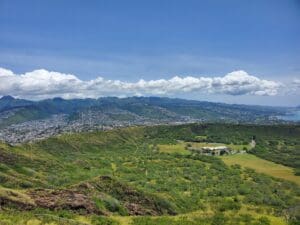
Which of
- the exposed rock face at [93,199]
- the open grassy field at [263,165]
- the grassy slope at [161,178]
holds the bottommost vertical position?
the open grassy field at [263,165]

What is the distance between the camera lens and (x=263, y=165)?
146125 mm

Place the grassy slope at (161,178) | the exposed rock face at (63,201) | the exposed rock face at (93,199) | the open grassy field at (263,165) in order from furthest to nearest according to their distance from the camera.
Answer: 1. the open grassy field at (263,165)
2. the grassy slope at (161,178)
3. the exposed rock face at (63,201)
4. the exposed rock face at (93,199)

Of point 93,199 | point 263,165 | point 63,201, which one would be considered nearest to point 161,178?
point 263,165

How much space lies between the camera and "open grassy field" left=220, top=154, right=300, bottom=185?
12495 centimetres

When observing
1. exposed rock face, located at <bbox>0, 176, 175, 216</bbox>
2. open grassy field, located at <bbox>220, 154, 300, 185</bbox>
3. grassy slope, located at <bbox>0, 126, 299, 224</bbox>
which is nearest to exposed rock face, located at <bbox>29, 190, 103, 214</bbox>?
exposed rock face, located at <bbox>0, 176, 175, 216</bbox>

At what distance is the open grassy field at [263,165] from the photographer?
124950 millimetres

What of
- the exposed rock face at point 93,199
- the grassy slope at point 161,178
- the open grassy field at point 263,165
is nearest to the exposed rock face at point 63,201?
the exposed rock face at point 93,199

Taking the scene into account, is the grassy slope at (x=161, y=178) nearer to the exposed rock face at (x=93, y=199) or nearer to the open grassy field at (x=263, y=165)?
the exposed rock face at (x=93, y=199)

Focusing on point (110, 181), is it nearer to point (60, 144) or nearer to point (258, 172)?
point (258, 172)

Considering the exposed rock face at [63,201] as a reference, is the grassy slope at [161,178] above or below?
below

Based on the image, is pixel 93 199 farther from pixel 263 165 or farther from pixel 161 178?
pixel 263 165

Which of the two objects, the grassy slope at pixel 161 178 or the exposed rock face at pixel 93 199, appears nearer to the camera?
the exposed rock face at pixel 93 199

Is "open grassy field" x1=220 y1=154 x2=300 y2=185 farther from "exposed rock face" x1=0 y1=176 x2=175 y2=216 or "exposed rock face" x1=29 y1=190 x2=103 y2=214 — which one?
"exposed rock face" x1=29 y1=190 x2=103 y2=214

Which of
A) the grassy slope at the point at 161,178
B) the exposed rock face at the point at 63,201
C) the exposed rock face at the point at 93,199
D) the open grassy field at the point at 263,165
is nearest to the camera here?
the exposed rock face at the point at 93,199
